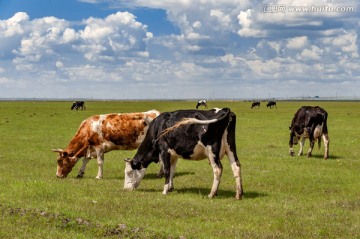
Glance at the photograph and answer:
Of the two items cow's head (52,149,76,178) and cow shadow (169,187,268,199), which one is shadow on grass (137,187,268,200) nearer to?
cow shadow (169,187,268,199)

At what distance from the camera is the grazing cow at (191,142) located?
546 inches

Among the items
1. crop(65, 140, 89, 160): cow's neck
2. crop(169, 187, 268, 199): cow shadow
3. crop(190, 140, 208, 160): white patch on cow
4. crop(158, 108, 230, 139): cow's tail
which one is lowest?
crop(169, 187, 268, 199): cow shadow

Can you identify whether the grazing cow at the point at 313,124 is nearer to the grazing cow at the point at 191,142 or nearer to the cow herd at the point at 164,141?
the cow herd at the point at 164,141

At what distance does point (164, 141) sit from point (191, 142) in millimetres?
976

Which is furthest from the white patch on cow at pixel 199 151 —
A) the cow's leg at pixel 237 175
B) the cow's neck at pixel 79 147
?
the cow's neck at pixel 79 147

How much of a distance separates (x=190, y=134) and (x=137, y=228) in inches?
179

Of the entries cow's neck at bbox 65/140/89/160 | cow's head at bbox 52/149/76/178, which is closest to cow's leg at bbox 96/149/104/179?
cow's neck at bbox 65/140/89/160

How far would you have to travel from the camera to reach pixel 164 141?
14672mm

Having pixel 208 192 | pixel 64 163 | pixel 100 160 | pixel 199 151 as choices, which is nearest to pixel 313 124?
pixel 208 192

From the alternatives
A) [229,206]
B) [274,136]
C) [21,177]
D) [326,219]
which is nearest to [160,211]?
[229,206]

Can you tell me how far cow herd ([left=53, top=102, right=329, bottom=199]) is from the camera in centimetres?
1392

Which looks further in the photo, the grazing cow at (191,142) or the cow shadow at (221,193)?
the cow shadow at (221,193)

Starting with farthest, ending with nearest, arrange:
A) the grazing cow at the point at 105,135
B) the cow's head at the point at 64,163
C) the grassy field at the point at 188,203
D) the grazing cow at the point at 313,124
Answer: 1. the grazing cow at the point at 313,124
2. the grazing cow at the point at 105,135
3. the cow's head at the point at 64,163
4. the grassy field at the point at 188,203

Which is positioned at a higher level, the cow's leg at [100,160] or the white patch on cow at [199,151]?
the white patch on cow at [199,151]
